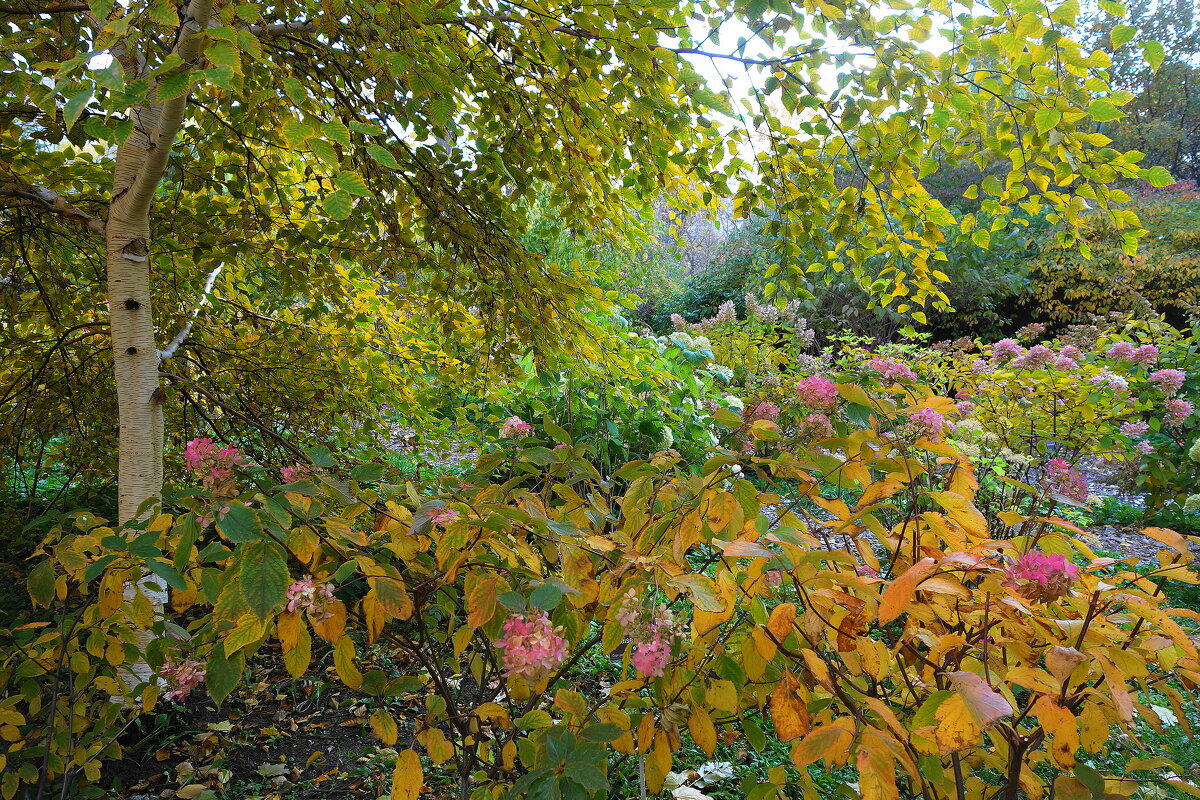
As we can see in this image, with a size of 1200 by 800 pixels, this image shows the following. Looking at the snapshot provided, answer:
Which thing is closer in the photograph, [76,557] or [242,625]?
[242,625]

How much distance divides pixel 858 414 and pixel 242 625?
924 millimetres

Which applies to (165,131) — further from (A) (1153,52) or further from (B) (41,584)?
(A) (1153,52)

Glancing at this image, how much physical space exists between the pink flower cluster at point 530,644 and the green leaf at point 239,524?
0.34m

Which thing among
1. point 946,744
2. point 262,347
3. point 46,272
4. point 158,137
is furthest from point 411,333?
point 946,744

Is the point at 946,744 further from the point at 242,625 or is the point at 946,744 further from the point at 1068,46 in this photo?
the point at 1068,46

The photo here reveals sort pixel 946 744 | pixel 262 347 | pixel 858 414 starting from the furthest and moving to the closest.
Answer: pixel 262 347 → pixel 858 414 → pixel 946 744

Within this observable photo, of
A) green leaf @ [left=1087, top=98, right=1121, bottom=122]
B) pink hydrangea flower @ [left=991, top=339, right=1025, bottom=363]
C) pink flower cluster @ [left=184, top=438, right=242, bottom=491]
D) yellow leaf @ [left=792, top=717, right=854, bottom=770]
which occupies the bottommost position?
yellow leaf @ [left=792, top=717, right=854, bottom=770]

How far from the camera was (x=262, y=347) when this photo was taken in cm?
261

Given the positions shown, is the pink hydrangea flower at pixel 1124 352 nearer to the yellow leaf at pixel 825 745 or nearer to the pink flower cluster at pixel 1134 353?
the pink flower cluster at pixel 1134 353

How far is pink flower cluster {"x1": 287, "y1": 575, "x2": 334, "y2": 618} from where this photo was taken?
0.87 m

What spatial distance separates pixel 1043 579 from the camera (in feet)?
2.86

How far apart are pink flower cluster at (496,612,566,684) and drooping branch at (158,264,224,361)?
159 cm

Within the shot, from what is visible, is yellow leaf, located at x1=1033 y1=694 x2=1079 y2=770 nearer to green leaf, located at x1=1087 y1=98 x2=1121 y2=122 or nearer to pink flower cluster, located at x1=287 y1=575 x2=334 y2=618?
pink flower cluster, located at x1=287 y1=575 x2=334 y2=618

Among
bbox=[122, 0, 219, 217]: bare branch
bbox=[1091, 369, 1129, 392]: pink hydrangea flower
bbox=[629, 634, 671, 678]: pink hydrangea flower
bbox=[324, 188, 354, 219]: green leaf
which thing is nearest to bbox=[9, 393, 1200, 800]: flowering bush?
bbox=[629, 634, 671, 678]: pink hydrangea flower
